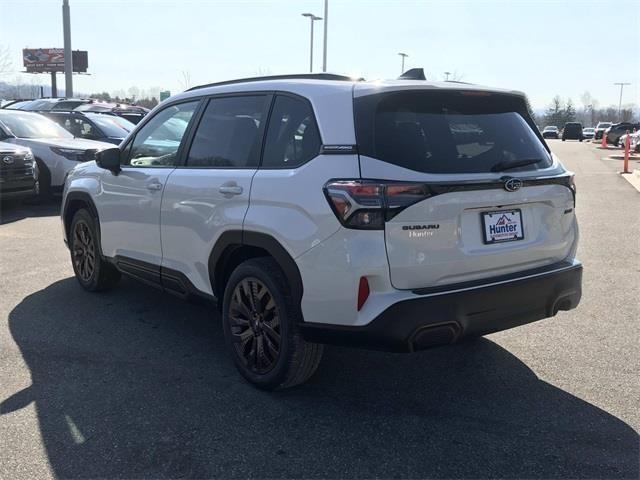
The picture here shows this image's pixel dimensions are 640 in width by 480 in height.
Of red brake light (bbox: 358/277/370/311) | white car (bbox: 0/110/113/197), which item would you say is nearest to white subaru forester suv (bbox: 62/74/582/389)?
red brake light (bbox: 358/277/370/311)

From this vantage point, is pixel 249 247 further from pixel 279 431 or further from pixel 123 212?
pixel 123 212

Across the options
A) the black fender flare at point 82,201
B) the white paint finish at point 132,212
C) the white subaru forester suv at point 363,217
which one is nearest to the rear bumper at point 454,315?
the white subaru forester suv at point 363,217

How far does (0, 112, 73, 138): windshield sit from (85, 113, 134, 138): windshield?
114 centimetres

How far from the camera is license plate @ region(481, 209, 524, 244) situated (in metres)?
3.38

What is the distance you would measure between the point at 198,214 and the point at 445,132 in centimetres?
166

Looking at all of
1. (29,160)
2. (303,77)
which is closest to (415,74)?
(303,77)

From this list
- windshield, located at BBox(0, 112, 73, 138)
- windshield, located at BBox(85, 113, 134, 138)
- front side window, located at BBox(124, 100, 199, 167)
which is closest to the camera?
front side window, located at BBox(124, 100, 199, 167)

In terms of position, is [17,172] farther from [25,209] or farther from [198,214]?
[198,214]

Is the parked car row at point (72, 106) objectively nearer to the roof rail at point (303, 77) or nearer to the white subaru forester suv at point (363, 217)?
the roof rail at point (303, 77)

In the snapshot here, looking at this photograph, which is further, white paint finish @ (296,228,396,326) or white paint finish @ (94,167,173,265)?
white paint finish @ (94,167,173,265)

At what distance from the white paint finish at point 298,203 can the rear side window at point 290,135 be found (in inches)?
2.8

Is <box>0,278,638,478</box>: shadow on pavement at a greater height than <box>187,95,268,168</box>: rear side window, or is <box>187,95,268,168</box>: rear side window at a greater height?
<box>187,95,268,168</box>: rear side window

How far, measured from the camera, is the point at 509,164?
354cm

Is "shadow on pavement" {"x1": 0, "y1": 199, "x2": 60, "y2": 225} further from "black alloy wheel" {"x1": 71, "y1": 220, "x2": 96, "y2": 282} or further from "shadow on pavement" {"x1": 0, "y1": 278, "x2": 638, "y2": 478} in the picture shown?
"shadow on pavement" {"x1": 0, "y1": 278, "x2": 638, "y2": 478}
